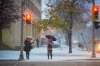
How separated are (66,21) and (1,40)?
973 centimetres

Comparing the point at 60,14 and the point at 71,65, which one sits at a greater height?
the point at 60,14

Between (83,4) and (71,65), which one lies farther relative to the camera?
(83,4)

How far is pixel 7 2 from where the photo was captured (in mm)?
27078

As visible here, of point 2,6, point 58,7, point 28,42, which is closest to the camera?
point 2,6

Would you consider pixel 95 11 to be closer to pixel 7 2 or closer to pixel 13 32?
pixel 7 2

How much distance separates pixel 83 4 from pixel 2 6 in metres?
24.0

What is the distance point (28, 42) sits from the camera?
1393 inches

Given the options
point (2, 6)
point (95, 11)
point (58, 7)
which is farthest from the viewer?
point (58, 7)

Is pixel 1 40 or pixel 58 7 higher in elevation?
pixel 58 7

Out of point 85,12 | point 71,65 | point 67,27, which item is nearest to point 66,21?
point 67,27

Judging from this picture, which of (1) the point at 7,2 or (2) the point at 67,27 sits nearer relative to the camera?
(1) the point at 7,2

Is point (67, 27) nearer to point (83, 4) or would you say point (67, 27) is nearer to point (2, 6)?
point (83, 4)

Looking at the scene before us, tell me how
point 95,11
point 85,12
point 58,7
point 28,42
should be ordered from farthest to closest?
point 85,12, point 58,7, point 95,11, point 28,42

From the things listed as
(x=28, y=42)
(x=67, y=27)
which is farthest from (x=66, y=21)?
(x=28, y=42)
